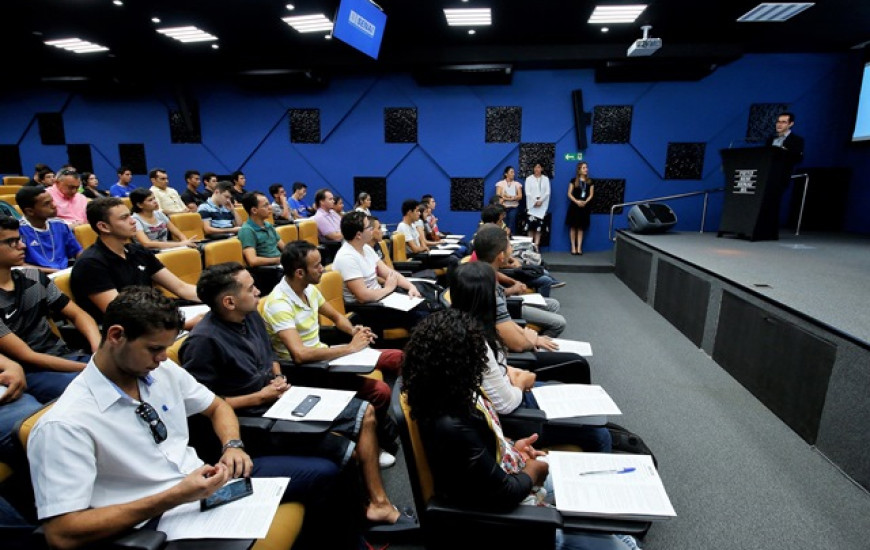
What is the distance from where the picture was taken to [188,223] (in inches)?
189

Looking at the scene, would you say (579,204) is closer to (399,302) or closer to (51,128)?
(399,302)

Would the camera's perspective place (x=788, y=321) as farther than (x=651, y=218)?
No

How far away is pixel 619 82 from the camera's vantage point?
6875 mm

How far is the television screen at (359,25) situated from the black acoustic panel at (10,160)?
28.5 feet

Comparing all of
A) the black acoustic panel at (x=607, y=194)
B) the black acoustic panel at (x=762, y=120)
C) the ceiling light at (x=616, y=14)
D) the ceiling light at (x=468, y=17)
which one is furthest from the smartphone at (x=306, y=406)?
the black acoustic panel at (x=762, y=120)

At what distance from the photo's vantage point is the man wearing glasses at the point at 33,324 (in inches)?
69.2

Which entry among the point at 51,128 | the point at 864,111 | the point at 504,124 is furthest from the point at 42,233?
the point at 864,111

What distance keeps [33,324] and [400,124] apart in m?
6.37

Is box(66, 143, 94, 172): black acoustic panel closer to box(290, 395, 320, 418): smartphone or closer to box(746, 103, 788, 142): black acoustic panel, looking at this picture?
box(290, 395, 320, 418): smartphone

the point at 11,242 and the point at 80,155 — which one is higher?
the point at 80,155

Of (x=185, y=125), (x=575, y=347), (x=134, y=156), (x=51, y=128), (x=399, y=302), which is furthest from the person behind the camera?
(x=51, y=128)

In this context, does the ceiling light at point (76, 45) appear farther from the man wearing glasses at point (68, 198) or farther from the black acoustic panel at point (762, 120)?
the black acoustic panel at point (762, 120)

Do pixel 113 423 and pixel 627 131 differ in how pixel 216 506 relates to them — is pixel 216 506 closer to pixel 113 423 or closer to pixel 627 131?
pixel 113 423

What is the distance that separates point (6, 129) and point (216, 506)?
37.0ft
